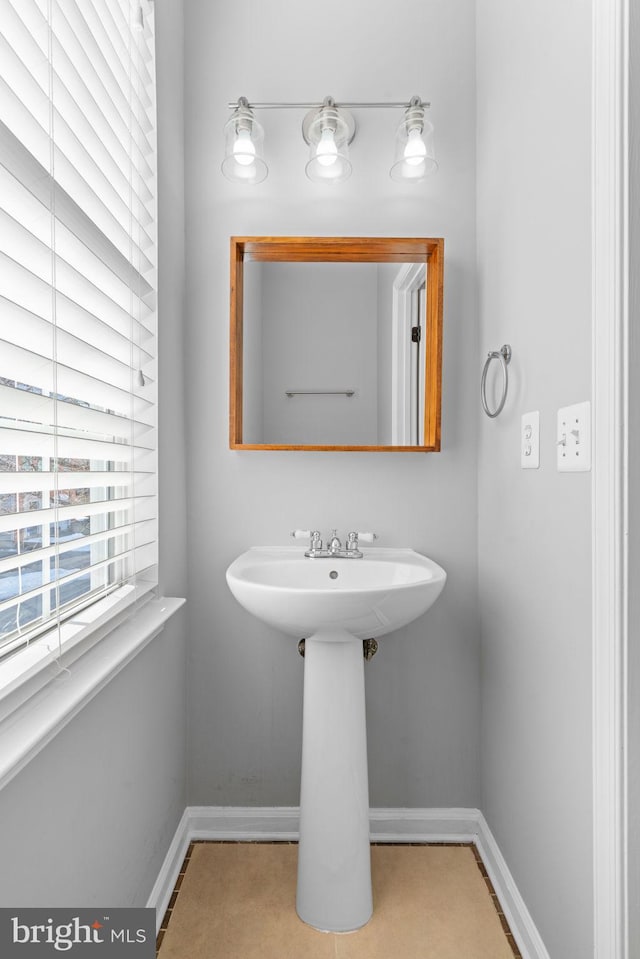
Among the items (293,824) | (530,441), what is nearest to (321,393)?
(530,441)

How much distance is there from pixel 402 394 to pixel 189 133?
3.16 feet

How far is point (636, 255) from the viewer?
0.84m

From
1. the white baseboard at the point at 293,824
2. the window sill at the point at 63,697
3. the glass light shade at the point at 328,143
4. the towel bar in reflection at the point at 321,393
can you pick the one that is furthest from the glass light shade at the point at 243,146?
the white baseboard at the point at 293,824

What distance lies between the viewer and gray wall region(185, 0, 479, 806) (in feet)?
5.35

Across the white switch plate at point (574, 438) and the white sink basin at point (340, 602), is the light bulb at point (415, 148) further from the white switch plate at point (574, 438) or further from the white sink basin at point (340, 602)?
the white sink basin at point (340, 602)

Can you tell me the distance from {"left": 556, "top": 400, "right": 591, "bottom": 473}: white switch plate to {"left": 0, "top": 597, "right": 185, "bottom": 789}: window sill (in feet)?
2.84

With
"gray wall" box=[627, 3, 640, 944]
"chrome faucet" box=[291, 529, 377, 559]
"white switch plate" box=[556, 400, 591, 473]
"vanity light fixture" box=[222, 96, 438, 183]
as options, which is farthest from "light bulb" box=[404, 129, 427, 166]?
"chrome faucet" box=[291, 529, 377, 559]

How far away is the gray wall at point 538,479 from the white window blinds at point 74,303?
0.85 m

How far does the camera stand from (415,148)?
153cm

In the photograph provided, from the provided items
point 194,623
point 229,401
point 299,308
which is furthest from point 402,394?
point 194,623

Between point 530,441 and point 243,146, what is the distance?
1078mm

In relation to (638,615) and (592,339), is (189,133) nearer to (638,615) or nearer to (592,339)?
(592,339)

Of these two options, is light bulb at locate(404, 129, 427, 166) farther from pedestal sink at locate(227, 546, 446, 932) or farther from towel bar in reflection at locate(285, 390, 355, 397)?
pedestal sink at locate(227, 546, 446, 932)

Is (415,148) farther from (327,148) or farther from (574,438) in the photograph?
(574,438)
